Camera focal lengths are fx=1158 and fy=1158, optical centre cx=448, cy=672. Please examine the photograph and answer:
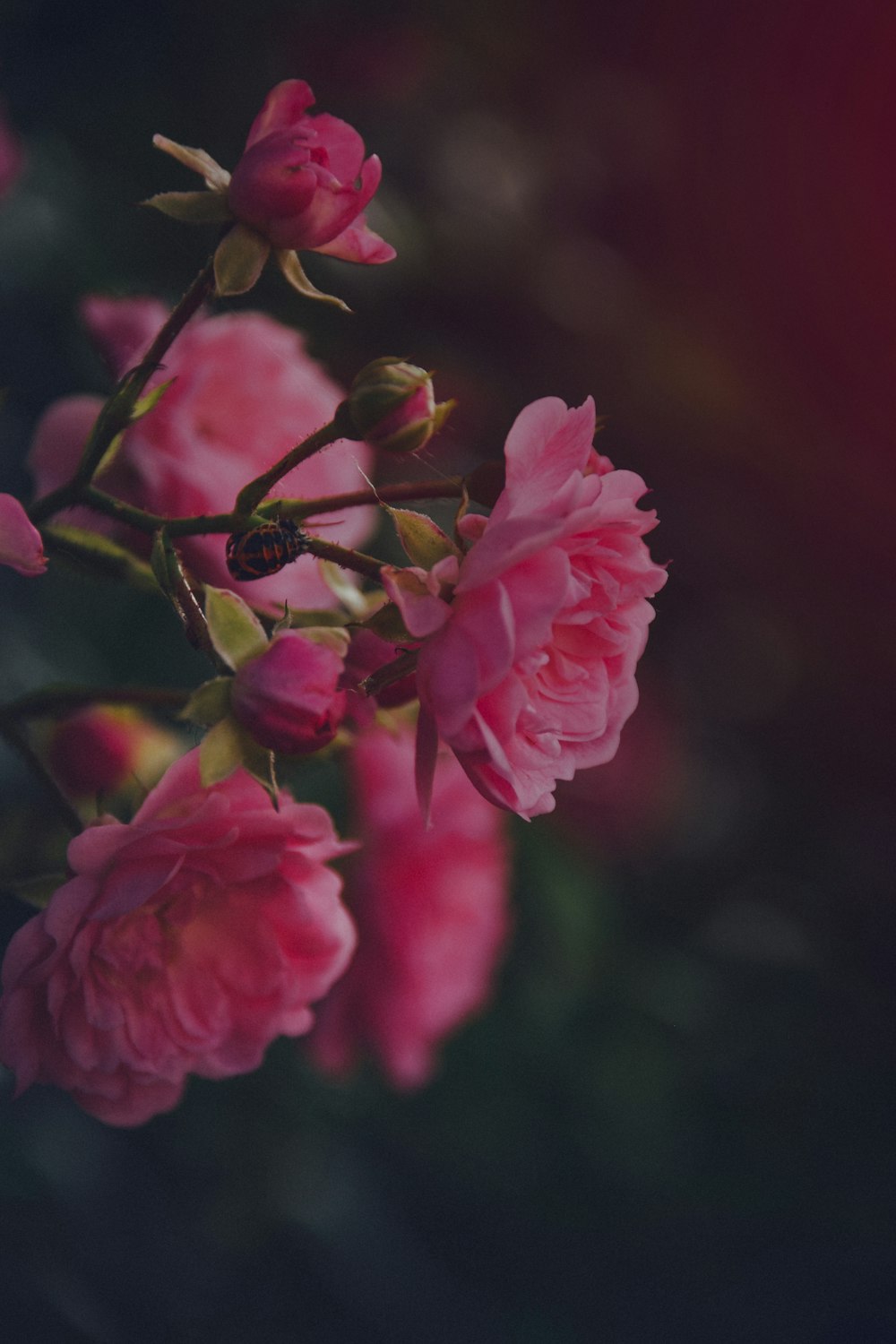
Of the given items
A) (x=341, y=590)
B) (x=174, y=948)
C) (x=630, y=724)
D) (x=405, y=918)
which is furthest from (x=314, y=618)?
(x=630, y=724)

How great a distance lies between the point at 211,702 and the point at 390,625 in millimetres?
55

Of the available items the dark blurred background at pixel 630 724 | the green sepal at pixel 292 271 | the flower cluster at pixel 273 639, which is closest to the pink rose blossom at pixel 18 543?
the flower cluster at pixel 273 639

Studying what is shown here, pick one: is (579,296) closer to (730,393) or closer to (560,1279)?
(730,393)

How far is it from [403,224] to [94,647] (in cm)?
36

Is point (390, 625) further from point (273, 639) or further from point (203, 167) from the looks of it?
point (203, 167)

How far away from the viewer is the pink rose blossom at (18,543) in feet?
0.98

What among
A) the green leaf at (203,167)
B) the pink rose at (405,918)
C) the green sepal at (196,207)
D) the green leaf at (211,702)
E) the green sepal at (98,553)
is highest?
the green leaf at (203,167)

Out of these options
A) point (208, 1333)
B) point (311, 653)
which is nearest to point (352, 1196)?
point (208, 1333)

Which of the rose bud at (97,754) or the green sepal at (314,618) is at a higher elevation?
the green sepal at (314,618)

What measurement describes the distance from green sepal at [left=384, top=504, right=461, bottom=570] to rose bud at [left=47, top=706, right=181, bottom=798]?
0.18 metres

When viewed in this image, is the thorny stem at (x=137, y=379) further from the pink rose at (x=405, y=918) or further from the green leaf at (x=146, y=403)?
the pink rose at (x=405, y=918)

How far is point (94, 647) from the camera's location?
708 millimetres

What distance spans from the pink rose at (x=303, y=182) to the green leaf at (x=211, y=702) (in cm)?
13

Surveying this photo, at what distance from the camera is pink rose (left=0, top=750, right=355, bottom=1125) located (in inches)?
13.1
